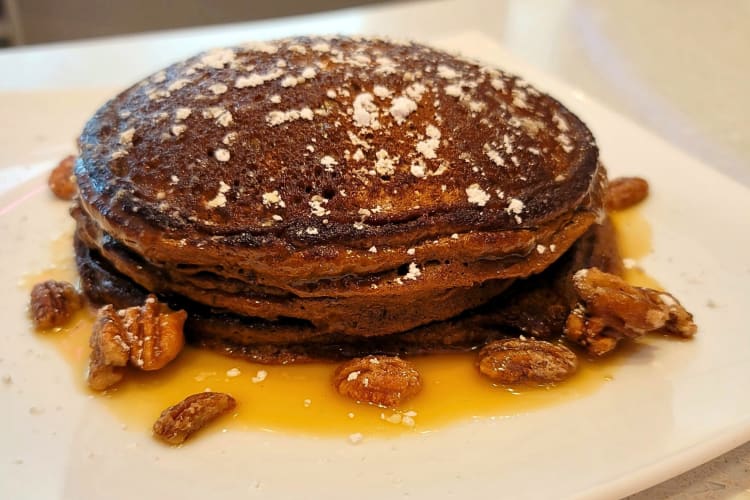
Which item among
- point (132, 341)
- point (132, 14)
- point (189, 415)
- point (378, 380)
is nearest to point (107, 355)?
point (132, 341)

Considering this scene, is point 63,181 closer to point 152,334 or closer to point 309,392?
point 152,334

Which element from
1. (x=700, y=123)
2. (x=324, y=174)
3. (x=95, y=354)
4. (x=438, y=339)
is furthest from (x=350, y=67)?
(x=700, y=123)

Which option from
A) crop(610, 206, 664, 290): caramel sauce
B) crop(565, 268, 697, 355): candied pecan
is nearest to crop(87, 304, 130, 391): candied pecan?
crop(565, 268, 697, 355): candied pecan

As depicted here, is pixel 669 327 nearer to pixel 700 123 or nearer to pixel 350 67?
pixel 350 67

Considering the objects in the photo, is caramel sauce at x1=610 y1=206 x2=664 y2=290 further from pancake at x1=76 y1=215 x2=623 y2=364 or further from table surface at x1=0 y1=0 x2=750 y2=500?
table surface at x1=0 y1=0 x2=750 y2=500

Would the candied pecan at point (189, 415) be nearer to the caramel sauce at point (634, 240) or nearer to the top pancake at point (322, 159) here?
the top pancake at point (322, 159)

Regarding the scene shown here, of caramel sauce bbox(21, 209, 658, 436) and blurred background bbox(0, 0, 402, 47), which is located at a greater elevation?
caramel sauce bbox(21, 209, 658, 436)
